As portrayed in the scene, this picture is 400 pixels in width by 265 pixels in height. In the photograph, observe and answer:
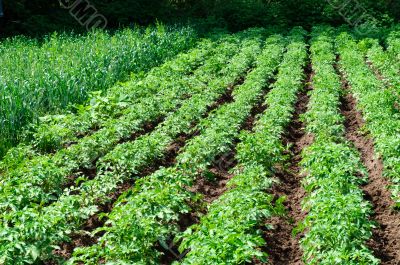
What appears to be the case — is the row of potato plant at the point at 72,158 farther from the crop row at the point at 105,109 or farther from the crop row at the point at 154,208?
the crop row at the point at 154,208

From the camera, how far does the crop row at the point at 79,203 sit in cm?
506

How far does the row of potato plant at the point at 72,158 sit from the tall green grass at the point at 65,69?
1.39 metres

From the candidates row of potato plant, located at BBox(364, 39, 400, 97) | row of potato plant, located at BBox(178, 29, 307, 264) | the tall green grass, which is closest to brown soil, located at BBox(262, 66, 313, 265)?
row of potato plant, located at BBox(178, 29, 307, 264)

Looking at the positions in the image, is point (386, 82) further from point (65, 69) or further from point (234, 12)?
point (234, 12)

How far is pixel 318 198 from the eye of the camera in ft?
18.7

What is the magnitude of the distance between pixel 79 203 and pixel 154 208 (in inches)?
44.3

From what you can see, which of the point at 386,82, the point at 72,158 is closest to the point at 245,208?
the point at 72,158

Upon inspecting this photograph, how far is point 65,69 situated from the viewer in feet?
37.0

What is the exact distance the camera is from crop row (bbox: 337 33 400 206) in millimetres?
6883

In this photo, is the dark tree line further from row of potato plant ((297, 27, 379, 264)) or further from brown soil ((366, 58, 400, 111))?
row of potato plant ((297, 27, 379, 264))

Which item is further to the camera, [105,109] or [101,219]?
[105,109]

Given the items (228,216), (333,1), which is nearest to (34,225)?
(228,216)

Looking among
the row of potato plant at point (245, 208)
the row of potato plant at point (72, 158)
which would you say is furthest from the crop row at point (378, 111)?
the row of potato plant at point (72, 158)

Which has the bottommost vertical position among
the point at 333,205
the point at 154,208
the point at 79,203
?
the point at 79,203
